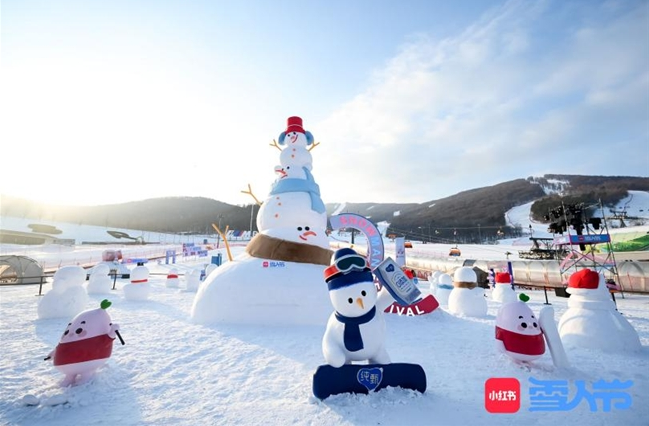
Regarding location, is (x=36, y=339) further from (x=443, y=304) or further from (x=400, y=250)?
(x=400, y=250)

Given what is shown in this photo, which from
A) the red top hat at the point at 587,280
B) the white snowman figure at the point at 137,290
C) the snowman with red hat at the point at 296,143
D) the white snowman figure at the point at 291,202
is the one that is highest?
the snowman with red hat at the point at 296,143

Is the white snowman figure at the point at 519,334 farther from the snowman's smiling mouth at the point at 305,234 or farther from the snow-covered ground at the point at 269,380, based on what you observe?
the snowman's smiling mouth at the point at 305,234

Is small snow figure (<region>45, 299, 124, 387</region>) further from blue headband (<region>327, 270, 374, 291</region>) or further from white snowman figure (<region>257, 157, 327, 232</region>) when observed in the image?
white snowman figure (<region>257, 157, 327, 232</region>)

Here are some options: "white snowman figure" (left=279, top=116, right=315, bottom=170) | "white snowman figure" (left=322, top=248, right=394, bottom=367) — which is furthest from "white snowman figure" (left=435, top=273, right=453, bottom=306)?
"white snowman figure" (left=322, top=248, right=394, bottom=367)

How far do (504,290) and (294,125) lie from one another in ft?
30.8

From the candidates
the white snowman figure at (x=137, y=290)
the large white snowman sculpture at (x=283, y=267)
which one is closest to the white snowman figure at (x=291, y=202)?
the large white snowman sculpture at (x=283, y=267)

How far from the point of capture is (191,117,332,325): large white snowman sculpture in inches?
244

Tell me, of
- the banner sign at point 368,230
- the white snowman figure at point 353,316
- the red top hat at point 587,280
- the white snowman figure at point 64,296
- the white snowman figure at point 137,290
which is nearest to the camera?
the white snowman figure at point 353,316

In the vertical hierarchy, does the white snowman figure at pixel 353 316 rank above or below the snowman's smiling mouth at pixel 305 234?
below

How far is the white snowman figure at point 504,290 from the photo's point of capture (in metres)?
8.70

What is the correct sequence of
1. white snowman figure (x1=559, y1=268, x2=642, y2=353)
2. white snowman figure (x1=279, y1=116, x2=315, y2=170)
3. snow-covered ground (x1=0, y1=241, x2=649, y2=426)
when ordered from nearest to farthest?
snow-covered ground (x1=0, y1=241, x2=649, y2=426) < white snowman figure (x1=559, y1=268, x2=642, y2=353) < white snowman figure (x1=279, y1=116, x2=315, y2=170)

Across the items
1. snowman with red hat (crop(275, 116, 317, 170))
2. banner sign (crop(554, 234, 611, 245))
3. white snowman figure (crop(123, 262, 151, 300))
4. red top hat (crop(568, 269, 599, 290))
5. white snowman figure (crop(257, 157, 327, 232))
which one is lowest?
white snowman figure (crop(123, 262, 151, 300))

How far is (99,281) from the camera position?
11.0m

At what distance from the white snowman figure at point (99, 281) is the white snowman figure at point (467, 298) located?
42.5ft
